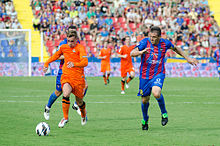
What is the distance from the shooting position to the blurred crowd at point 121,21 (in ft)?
111

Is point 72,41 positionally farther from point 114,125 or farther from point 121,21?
point 121,21

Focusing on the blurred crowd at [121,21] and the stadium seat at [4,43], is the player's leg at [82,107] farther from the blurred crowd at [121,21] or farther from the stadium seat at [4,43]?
the blurred crowd at [121,21]

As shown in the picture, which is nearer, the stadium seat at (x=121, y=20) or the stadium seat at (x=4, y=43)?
the stadium seat at (x=4, y=43)

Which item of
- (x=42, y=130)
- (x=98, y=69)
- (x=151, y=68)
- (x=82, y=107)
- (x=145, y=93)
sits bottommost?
(x=98, y=69)

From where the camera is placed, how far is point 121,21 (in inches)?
1416

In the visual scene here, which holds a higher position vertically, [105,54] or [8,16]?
[8,16]

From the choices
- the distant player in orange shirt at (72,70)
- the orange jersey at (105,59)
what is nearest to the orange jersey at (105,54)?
the orange jersey at (105,59)

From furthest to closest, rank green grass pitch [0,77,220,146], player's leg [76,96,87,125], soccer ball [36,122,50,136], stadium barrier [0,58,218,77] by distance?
stadium barrier [0,58,218,77] → player's leg [76,96,87,125] → soccer ball [36,122,50,136] → green grass pitch [0,77,220,146]

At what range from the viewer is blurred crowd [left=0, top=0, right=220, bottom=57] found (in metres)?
33.7

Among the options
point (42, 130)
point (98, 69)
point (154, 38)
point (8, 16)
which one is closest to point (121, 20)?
point (98, 69)

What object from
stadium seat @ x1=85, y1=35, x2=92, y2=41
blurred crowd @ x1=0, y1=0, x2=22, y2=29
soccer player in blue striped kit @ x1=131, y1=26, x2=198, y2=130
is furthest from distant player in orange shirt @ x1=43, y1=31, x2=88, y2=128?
blurred crowd @ x1=0, y1=0, x2=22, y2=29

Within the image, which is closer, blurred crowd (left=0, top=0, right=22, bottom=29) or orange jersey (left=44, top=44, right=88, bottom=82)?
orange jersey (left=44, top=44, right=88, bottom=82)

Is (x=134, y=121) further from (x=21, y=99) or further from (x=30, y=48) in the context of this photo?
(x=30, y=48)

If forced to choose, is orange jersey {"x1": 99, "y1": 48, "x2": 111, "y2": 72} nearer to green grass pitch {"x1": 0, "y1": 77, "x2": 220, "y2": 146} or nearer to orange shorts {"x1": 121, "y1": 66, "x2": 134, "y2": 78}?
orange shorts {"x1": 121, "y1": 66, "x2": 134, "y2": 78}
